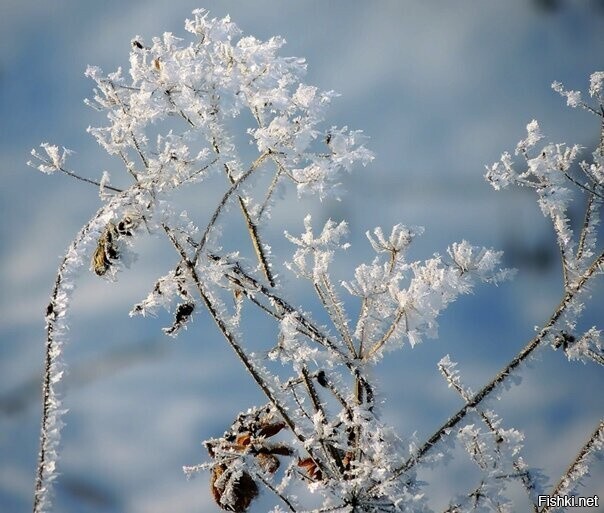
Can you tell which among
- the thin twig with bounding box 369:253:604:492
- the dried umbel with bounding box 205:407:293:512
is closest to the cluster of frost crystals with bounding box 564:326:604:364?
the thin twig with bounding box 369:253:604:492

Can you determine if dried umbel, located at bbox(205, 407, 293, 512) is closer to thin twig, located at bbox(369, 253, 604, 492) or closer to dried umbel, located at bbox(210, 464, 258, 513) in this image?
dried umbel, located at bbox(210, 464, 258, 513)

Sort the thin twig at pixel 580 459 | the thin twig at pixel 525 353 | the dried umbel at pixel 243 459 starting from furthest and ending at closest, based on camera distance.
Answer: the thin twig at pixel 580 459 → the dried umbel at pixel 243 459 → the thin twig at pixel 525 353

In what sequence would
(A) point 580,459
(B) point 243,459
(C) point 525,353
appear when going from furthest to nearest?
(A) point 580,459 → (B) point 243,459 → (C) point 525,353


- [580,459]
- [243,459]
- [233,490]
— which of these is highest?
[243,459]

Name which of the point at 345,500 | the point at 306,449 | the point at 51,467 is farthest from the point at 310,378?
the point at 51,467

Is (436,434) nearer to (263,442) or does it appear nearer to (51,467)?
(263,442)

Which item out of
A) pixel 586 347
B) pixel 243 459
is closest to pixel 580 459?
pixel 586 347

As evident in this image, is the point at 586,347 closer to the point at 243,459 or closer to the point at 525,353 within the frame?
the point at 525,353

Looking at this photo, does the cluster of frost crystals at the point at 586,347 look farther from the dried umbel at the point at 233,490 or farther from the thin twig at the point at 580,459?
the dried umbel at the point at 233,490

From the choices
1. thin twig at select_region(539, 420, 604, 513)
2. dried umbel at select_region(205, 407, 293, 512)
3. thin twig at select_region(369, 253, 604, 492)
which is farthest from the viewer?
thin twig at select_region(539, 420, 604, 513)

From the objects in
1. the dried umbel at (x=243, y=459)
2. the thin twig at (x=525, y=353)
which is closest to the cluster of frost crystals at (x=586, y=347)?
the thin twig at (x=525, y=353)

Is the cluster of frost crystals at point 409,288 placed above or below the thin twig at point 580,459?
above
